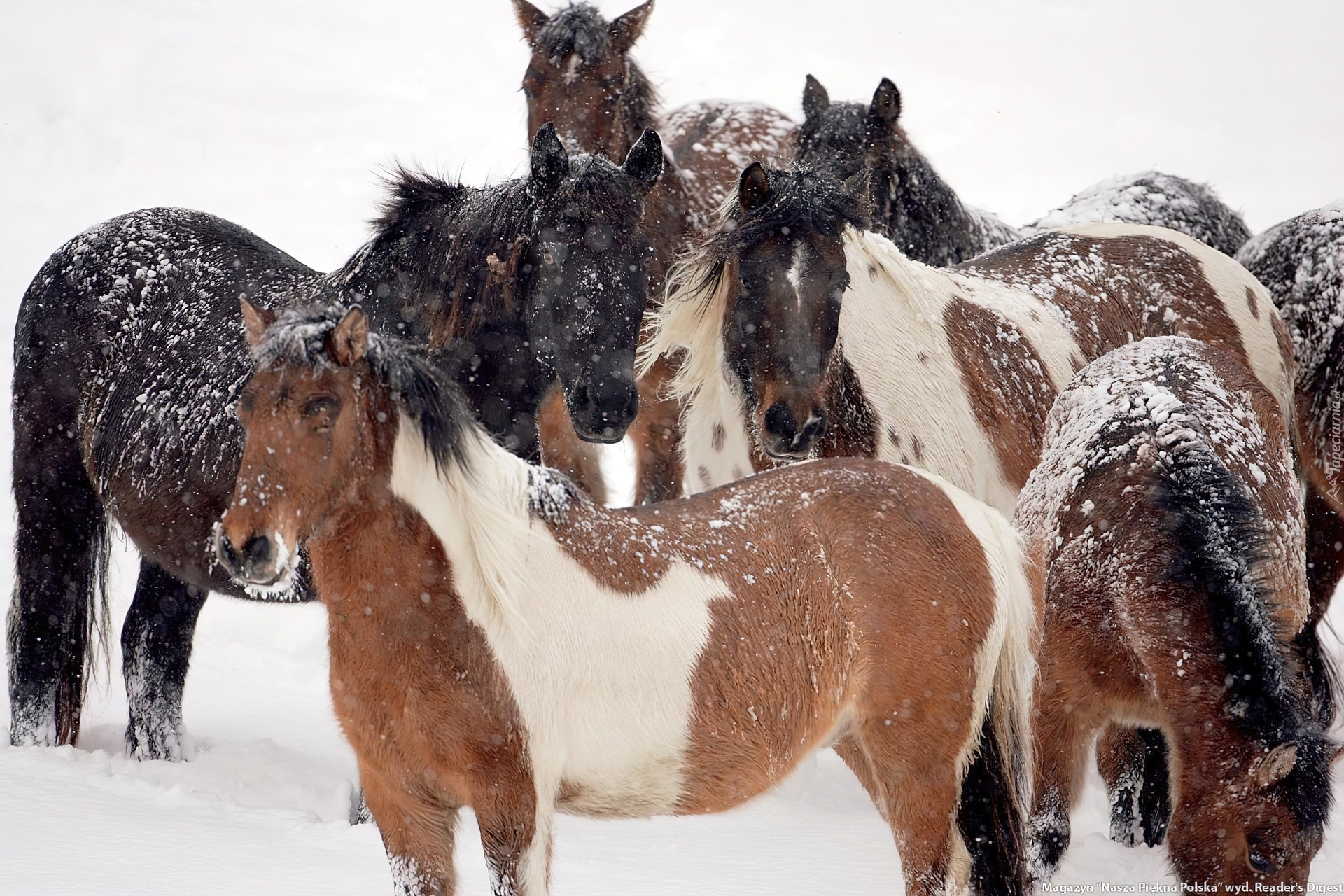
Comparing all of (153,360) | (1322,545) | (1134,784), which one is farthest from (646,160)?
(1322,545)

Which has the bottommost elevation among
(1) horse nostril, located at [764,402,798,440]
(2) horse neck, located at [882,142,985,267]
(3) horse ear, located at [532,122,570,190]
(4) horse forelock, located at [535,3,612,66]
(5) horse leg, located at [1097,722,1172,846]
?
(5) horse leg, located at [1097,722,1172,846]

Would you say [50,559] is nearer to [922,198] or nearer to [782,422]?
[782,422]

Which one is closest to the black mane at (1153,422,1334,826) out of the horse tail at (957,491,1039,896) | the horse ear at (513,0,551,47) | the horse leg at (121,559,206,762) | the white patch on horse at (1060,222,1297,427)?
the horse tail at (957,491,1039,896)

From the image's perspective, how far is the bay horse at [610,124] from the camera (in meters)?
6.05

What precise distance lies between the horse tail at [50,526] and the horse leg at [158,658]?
0.22 metres

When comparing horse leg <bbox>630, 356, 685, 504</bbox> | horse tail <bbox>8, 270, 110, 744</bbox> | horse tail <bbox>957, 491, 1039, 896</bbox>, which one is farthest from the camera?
horse leg <bbox>630, 356, 685, 504</bbox>

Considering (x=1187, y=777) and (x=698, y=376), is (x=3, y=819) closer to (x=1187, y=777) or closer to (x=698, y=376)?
(x=698, y=376)

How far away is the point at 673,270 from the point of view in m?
4.70

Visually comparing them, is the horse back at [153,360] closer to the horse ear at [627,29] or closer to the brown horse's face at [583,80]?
the brown horse's face at [583,80]

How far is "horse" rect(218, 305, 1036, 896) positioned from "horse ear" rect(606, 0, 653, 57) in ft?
11.0

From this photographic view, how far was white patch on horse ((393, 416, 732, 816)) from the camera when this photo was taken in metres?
2.94

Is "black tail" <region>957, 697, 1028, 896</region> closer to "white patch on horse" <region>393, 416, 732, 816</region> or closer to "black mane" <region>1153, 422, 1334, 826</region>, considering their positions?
"black mane" <region>1153, 422, 1334, 826</region>

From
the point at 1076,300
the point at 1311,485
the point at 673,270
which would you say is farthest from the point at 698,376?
the point at 1311,485

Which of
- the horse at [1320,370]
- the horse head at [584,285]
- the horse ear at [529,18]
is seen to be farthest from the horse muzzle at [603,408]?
the horse at [1320,370]
